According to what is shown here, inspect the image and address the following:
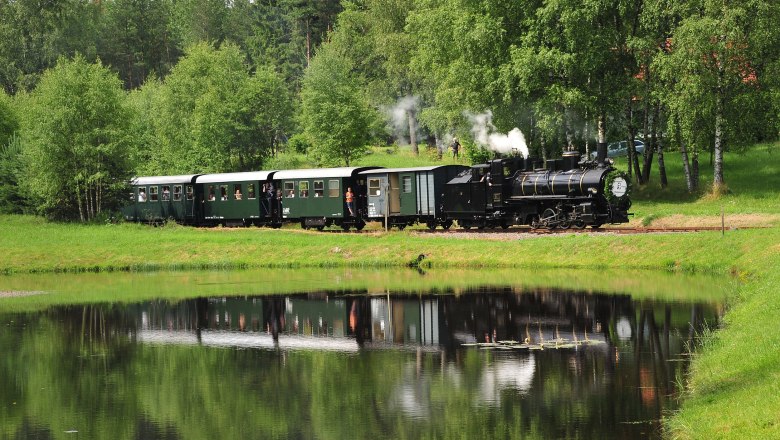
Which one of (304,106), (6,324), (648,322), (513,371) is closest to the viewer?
(513,371)

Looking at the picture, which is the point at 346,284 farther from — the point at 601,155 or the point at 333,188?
the point at 333,188

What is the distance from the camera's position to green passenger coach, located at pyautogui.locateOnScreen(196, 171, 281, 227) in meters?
56.6

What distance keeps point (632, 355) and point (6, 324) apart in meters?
18.8

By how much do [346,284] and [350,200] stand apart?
1670 cm

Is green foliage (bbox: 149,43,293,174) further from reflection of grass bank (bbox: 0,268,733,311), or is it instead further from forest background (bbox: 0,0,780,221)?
reflection of grass bank (bbox: 0,268,733,311)

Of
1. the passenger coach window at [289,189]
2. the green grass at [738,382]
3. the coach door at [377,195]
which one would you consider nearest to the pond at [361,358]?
the green grass at [738,382]

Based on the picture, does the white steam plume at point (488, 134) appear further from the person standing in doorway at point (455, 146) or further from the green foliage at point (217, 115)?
the green foliage at point (217, 115)

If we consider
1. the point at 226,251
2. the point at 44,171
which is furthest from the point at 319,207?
the point at 44,171

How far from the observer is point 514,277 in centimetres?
3525

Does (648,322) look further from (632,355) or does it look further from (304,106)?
(304,106)

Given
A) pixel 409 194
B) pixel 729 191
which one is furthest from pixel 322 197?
pixel 729 191

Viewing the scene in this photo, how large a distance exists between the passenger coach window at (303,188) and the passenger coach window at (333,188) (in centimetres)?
174

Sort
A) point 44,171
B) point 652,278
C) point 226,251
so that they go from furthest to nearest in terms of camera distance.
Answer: point 44,171
point 226,251
point 652,278

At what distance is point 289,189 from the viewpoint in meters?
55.3
